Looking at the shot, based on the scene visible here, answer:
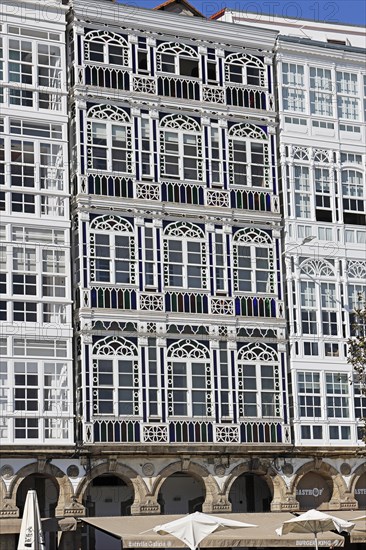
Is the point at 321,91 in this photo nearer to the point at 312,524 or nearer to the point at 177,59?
the point at 177,59

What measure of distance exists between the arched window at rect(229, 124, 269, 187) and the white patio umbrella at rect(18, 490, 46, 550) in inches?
626

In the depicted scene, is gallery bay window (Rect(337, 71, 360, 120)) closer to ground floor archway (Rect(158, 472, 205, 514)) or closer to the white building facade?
the white building facade

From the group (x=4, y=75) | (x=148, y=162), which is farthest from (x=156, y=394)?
(x=4, y=75)

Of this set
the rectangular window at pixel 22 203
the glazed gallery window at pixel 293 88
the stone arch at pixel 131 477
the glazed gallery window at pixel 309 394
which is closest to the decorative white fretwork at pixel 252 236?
the glazed gallery window at pixel 309 394

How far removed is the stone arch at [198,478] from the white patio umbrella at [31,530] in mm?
7687

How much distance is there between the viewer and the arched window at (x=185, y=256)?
45969 millimetres

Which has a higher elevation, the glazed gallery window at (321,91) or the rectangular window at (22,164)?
the glazed gallery window at (321,91)

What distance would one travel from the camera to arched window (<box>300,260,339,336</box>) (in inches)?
1890

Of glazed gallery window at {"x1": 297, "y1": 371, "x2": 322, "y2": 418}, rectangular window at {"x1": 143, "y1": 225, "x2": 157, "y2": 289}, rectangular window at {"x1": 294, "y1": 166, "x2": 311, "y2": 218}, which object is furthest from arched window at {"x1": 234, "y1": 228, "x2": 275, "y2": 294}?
glazed gallery window at {"x1": 297, "y1": 371, "x2": 322, "y2": 418}

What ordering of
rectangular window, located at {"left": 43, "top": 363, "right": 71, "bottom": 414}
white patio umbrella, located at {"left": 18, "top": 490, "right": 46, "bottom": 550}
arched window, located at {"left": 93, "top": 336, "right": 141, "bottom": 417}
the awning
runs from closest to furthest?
white patio umbrella, located at {"left": 18, "top": 490, "right": 46, "bottom": 550} < the awning < rectangular window, located at {"left": 43, "top": 363, "right": 71, "bottom": 414} < arched window, located at {"left": 93, "top": 336, "right": 141, "bottom": 417}

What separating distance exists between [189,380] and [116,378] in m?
2.80

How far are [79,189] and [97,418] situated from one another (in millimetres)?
7814

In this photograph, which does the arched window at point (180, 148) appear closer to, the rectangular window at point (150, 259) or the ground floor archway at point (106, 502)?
the rectangular window at point (150, 259)

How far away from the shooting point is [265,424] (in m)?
46.2
